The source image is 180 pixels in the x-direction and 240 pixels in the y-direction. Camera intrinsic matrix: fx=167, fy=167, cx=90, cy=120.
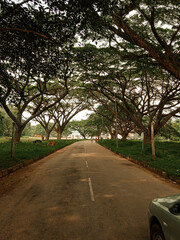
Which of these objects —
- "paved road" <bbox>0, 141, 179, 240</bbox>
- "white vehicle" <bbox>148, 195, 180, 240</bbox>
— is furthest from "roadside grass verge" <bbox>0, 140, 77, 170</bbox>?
"white vehicle" <bbox>148, 195, 180, 240</bbox>

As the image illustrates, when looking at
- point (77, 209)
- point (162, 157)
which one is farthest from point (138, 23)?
point (77, 209)

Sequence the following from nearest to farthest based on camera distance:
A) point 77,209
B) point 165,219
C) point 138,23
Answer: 1. point 165,219
2. point 77,209
3. point 138,23

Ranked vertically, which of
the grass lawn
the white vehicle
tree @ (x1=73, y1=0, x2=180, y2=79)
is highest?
tree @ (x1=73, y1=0, x2=180, y2=79)

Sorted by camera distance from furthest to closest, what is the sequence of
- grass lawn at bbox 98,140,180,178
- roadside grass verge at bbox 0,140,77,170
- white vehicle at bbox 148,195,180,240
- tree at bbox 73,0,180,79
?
roadside grass verge at bbox 0,140,77,170 < grass lawn at bbox 98,140,180,178 < tree at bbox 73,0,180,79 < white vehicle at bbox 148,195,180,240

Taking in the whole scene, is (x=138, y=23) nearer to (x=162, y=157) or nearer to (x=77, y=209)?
(x=162, y=157)

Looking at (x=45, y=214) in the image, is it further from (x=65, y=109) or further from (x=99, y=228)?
(x=65, y=109)

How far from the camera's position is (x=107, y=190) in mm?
5801

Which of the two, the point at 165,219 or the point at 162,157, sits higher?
the point at 165,219

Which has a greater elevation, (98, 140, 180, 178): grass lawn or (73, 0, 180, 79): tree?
(73, 0, 180, 79): tree

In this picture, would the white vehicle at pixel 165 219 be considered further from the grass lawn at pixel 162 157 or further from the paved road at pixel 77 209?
the grass lawn at pixel 162 157

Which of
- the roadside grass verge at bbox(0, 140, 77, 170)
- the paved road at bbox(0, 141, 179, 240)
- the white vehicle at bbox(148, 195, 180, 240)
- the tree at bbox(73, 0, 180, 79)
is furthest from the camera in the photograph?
the roadside grass verge at bbox(0, 140, 77, 170)

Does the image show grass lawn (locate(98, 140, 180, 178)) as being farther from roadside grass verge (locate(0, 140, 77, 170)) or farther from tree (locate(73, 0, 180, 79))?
roadside grass verge (locate(0, 140, 77, 170))

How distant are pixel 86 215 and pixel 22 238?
146 cm

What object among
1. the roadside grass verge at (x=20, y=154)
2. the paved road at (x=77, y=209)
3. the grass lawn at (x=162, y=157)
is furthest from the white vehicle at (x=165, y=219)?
the roadside grass verge at (x=20, y=154)
